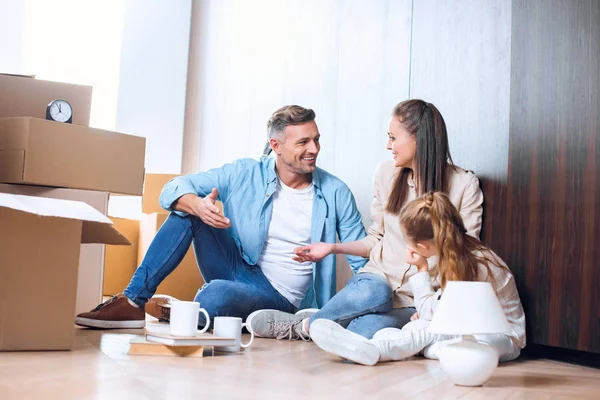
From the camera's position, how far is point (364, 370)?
5.85ft

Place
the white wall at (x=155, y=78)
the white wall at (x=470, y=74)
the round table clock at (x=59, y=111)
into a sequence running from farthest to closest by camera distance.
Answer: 1. the white wall at (x=155, y=78)
2. the round table clock at (x=59, y=111)
3. the white wall at (x=470, y=74)

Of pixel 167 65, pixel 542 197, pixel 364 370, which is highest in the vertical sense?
pixel 167 65

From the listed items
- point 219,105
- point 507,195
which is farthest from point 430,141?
point 219,105

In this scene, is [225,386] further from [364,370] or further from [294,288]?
[294,288]

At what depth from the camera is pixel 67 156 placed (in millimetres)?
2719

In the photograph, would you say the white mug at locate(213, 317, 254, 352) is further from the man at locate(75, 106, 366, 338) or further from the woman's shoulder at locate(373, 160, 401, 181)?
the woman's shoulder at locate(373, 160, 401, 181)

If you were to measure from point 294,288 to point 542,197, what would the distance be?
39.4 inches

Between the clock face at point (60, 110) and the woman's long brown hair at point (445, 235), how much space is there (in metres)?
1.50

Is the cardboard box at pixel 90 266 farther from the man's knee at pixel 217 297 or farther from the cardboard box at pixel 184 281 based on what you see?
the cardboard box at pixel 184 281

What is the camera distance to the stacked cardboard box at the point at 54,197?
5.82ft

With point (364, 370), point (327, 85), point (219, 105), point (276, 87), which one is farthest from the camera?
point (219, 105)

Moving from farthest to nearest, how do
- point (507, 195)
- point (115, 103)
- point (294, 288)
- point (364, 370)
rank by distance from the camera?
point (115, 103)
point (294, 288)
point (507, 195)
point (364, 370)

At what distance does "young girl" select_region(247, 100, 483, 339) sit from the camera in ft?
7.46

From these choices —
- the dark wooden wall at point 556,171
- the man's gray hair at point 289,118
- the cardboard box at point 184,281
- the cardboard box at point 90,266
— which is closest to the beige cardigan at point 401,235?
the dark wooden wall at point 556,171
